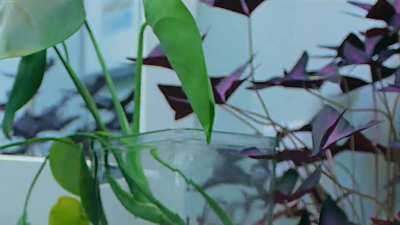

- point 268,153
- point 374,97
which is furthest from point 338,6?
point 268,153

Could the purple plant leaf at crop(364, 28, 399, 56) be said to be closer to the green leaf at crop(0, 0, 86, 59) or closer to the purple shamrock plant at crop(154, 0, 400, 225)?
the purple shamrock plant at crop(154, 0, 400, 225)

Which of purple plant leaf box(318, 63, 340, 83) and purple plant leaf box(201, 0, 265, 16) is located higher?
purple plant leaf box(201, 0, 265, 16)

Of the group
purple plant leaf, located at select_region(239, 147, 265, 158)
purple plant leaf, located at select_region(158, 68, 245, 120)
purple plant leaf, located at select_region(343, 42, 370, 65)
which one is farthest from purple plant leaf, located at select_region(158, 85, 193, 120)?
purple plant leaf, located at select_region(343, 42, 370, 65)

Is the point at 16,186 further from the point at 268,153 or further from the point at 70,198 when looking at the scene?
the point at 268,153

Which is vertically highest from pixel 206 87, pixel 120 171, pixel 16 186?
pixel 206 87

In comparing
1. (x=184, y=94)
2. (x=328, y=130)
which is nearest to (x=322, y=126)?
(x=328, y=130)

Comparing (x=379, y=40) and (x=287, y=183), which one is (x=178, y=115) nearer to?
(x=287, y=183)

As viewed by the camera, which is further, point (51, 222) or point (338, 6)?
point (338, 6)

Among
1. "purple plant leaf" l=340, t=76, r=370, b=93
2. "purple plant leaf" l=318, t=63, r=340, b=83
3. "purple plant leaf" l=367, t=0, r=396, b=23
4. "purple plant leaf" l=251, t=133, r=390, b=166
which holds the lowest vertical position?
"purple plant leaf" l=251, t=133, r=390, b=166
